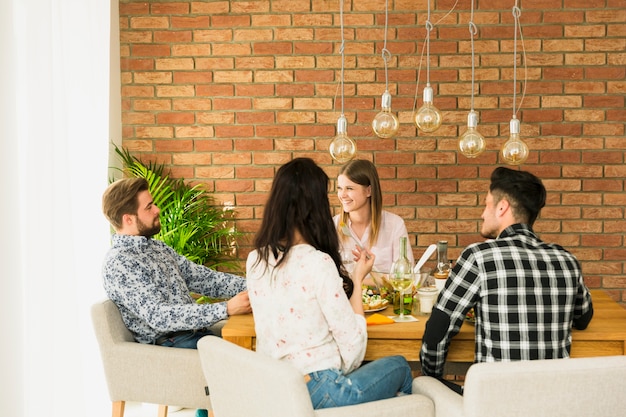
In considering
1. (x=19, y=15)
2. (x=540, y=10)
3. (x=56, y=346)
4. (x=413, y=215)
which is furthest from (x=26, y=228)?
(x=540, y=10)

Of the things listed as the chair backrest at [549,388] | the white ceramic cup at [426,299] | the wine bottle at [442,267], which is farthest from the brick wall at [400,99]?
the chair backrest at [549,388]

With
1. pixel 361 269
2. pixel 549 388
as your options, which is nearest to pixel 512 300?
pixel 549 388

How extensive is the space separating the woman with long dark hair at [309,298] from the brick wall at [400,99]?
1924 millimetres

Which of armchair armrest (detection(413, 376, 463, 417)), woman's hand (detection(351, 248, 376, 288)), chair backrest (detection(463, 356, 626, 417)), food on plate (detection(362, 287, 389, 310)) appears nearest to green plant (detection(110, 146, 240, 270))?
food on plate (detection(362, 287, 389, 310))

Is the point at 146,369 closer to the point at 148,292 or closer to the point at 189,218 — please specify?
the point at 148,292

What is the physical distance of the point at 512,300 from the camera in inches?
Result: 80.7

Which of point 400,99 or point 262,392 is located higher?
point 400,99

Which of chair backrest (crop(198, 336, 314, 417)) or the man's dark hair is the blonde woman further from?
chair backrest (crop(198, 336, 314, 417))

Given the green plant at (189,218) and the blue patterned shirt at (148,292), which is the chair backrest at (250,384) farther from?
the green plant at (189,218)

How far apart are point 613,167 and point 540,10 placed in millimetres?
982

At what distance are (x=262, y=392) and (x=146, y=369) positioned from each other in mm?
843

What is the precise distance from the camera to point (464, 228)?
394 cm

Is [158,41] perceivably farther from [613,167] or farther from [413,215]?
[613,167]

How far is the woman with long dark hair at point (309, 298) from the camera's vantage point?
199 cm
